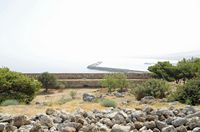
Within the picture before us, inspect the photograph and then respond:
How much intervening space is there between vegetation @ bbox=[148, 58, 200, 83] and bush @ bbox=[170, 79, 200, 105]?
40.6 feet

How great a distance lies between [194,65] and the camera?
1065 inches

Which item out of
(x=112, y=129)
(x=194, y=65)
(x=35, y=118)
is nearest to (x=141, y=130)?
(x=112, y=129)

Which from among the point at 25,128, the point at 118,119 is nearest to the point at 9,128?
the point at 25,128

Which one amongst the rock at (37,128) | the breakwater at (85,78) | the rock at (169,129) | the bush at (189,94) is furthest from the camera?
the breakwater at (85,78)

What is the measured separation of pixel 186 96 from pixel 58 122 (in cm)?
741

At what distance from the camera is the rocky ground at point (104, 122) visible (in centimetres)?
691

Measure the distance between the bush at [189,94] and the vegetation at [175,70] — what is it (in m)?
12.4

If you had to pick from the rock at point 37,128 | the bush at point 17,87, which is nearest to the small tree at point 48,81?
the bush at point 17,87

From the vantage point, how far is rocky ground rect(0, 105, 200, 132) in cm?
691

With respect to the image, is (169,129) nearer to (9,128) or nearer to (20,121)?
(20,121)

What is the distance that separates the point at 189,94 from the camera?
13.6 meters

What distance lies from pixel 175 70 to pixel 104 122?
69.8ft

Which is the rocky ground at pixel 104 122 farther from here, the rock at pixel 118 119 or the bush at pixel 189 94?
the bush at pixel 189 94

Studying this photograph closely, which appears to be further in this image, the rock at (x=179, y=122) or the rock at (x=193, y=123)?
the rock at (x=179, y=122)
